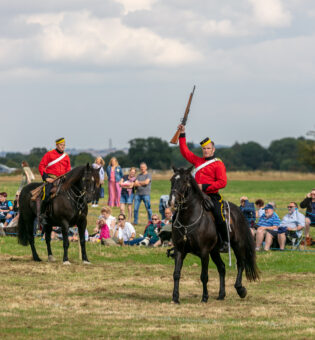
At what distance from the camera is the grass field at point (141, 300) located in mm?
9305

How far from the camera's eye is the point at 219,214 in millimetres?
11891

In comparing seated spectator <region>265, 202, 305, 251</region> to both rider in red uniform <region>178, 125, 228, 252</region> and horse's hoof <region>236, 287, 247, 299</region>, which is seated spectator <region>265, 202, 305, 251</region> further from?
rider in red uniform <region>178, 125, 228, 252</region>

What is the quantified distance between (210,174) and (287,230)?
278 inches

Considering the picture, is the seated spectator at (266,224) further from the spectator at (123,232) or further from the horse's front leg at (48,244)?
the horse's front leg at (48,244)

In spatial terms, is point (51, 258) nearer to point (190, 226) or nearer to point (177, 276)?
point (177, 276)

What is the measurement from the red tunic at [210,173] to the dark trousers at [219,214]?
132mm

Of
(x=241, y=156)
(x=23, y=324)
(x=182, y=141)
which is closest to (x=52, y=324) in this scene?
(x=23, y=324)

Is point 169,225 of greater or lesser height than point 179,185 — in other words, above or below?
below

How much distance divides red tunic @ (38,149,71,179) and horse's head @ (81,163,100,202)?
1.03 m

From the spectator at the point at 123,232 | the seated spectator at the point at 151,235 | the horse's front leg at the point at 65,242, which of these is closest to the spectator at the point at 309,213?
the seated spectator at the point at 151,235

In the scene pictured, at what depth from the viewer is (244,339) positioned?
348 inches

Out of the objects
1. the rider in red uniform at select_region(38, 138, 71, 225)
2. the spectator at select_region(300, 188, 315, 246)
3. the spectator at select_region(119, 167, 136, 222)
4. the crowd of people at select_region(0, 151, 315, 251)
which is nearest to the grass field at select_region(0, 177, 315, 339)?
the crowd of people at select_region(0, 151, 315, 251)

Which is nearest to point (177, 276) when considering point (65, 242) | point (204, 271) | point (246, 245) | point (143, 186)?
point (204, 271)

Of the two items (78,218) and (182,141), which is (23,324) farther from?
(78,218)
